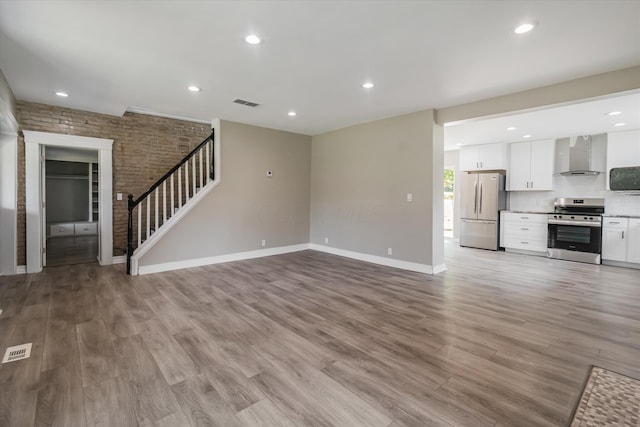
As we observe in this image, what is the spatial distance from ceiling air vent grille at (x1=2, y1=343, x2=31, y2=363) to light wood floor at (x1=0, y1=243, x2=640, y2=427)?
0.09 m

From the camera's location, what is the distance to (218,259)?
5.68 metres

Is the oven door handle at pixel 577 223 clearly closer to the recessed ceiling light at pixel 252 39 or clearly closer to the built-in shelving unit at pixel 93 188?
the recessed ceiling light at pixel 252 39

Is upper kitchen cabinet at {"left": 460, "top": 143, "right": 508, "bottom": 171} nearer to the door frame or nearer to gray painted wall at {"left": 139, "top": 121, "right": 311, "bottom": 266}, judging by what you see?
gray painted wall at {"left": 139, "top": 121, "right": 311, "bottom": 266}

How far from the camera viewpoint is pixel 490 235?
723cm

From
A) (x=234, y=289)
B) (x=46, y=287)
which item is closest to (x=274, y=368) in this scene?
(x=234, y=289)

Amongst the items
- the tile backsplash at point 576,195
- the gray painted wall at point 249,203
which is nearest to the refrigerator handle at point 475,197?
the tile backsplash at point 576,195

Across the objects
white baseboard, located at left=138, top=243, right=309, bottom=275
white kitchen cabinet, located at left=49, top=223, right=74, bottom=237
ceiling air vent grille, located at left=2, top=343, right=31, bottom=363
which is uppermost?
white kitchen cabinet, located at left=49, top=223, right=74, bottom=237

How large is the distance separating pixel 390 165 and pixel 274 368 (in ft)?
13.8

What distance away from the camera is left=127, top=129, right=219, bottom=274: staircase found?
4887 millimetres

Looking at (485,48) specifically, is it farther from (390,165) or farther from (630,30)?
(390,165)

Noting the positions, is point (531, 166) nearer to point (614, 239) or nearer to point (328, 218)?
point (614, 239)

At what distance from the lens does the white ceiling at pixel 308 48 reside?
7.56 feet

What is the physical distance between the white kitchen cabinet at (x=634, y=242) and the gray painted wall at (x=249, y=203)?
6.33 m

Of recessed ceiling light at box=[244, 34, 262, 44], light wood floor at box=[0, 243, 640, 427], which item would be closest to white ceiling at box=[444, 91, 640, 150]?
light wood floor at box=[0, 243, 640, 427]
